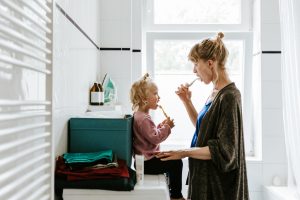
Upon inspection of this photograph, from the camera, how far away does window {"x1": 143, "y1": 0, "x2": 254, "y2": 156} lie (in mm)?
3148

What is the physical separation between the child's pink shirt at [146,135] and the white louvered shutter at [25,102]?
0.74 meters

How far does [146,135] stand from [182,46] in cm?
136

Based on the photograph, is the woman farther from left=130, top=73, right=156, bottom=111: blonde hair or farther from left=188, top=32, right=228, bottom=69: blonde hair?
left=130, top=73, right=156, bottom=111: blonde hair

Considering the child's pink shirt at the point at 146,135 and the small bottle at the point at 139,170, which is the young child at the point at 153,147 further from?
the small bottle at the point at 139,170

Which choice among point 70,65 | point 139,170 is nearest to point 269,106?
point 139,170

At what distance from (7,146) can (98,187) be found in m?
0.59

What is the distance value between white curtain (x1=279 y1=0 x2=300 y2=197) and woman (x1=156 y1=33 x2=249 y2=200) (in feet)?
2.61

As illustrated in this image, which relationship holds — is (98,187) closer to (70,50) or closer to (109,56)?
(70,50)

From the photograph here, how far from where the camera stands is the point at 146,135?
2018 mm

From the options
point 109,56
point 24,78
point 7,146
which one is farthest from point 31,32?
point 109,56

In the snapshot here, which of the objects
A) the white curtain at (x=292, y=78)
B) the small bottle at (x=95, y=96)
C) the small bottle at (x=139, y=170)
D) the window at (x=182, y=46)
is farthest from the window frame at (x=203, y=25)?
the small bottle at (x=139, y=170)

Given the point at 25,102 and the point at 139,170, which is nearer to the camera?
the point at 25,102

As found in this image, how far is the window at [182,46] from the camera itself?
10.3 feet

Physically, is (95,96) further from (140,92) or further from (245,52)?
(245,52)
